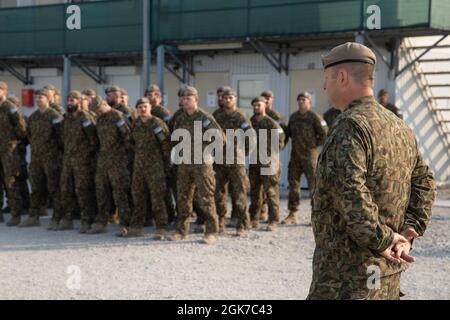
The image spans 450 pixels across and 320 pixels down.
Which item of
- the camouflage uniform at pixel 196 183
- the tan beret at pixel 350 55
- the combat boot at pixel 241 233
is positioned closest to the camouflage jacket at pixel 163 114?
the camouflage uniform at pixel 196 183

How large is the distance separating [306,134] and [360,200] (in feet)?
21.5

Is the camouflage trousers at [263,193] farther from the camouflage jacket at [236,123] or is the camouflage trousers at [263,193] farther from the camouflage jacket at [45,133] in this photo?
the camouflage jacket at [45,133]

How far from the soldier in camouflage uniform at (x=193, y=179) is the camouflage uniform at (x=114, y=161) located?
81 centimetres

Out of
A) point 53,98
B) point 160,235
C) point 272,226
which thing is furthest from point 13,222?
point 272,226

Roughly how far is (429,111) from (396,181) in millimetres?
10757

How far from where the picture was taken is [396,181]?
108 inches

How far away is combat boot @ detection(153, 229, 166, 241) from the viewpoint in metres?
7.96

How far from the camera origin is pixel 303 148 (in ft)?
29.6

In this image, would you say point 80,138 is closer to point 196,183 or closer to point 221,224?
point 196,183

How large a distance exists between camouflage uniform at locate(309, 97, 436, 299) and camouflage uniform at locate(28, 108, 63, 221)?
6.72 m

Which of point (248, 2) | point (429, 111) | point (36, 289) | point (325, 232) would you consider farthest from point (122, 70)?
point (325, 232)

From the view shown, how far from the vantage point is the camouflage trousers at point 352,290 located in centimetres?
271

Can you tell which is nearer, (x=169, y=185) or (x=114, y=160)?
(x=114, y=160)

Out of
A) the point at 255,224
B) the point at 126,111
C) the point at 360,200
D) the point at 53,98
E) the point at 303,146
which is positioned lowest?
the point at 255,224
